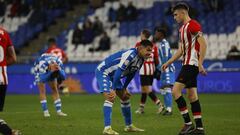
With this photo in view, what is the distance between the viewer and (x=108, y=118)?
11.6 meters

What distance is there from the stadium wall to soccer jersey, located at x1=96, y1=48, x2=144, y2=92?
50.4 ft

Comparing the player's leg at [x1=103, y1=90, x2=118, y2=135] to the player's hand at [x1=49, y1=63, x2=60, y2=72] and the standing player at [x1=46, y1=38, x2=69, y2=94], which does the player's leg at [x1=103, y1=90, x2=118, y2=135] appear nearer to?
the player's hand at [x1=49, y1=63, x2=60, y2=72]

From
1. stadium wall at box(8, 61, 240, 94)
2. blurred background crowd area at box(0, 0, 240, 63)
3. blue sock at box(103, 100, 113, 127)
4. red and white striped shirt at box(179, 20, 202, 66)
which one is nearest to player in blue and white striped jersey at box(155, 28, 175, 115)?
blue sock at box(103, 100, 113, 127)

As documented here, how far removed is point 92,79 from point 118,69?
57.9ft

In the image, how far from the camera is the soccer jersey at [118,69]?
11.4m

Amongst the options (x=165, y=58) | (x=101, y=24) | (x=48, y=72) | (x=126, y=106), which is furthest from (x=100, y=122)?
(x=101, y=24)

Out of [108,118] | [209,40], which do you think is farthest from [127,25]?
[108,118]

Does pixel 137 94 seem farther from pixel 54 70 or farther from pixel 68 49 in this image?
pixel 54 70

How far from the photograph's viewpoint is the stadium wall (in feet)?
89.6

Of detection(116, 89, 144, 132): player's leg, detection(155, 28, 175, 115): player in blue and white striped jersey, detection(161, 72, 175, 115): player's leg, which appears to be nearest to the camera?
detection(116, 89, 144, 132): player's leg

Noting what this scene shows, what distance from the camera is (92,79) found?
2900 centimetres

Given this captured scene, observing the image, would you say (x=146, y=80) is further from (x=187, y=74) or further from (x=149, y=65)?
(x=187, y=74)

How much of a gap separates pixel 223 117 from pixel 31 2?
2646 cm

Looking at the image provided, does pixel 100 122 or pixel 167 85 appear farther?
pixel 167 85
